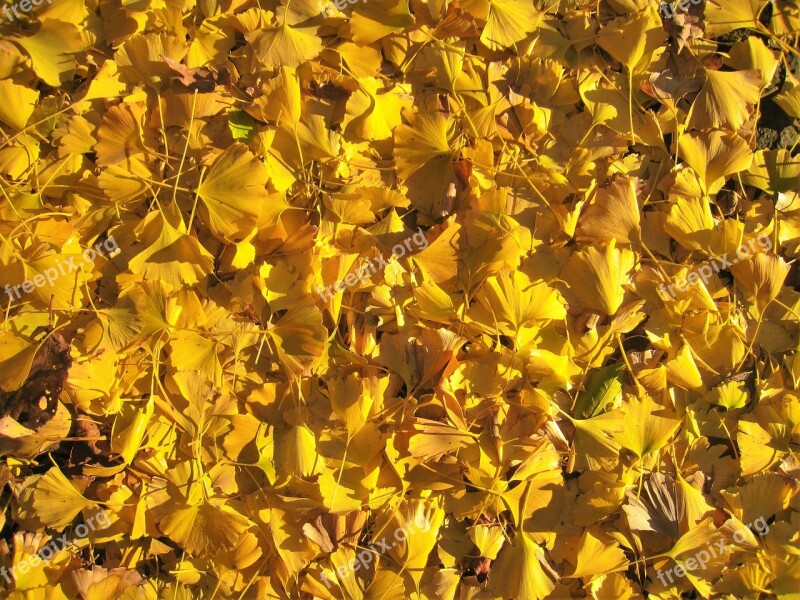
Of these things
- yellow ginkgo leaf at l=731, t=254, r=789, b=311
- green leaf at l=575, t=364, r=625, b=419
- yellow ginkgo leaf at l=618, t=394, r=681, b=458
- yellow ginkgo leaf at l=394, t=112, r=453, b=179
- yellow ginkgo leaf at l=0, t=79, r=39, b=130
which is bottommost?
yellow ginkgo leaf at l=618, t=394, r=681, b=458

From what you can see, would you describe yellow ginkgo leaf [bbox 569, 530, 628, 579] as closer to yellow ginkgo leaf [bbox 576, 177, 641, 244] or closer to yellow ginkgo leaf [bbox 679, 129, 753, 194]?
yellow ginkgo leaf [bbox 576, 177, 641, 244]

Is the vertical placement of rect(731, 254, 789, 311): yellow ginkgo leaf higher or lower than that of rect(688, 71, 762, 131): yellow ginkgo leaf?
lower

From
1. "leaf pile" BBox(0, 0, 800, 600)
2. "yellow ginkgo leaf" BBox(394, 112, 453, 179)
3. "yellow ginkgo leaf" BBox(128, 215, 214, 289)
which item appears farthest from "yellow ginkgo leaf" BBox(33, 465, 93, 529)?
"yellow ginkgo leaf" BBox(394, 112, 453, 179)

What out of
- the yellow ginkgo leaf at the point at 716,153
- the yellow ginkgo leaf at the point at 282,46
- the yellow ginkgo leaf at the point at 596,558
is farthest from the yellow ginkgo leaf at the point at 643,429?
the yellow ginkgo leaf at the point at 282,46

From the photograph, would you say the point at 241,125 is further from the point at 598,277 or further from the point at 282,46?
the point at 598,277

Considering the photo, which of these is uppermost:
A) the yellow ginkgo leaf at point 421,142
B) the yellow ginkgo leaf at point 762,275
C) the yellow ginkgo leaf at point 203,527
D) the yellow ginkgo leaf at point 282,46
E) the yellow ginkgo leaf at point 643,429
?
the yellow ginkgo leaf at point 282,46

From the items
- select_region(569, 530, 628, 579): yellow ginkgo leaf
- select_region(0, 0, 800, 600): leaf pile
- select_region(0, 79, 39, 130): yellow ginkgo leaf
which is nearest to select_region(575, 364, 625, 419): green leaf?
select_region(0, 0, 800, 600): leaf pile

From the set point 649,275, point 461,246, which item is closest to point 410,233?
point 461,246

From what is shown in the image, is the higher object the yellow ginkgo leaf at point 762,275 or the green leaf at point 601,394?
the yellow ginkgo leaf at point 762,275

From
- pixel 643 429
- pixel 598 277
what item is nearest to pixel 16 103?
pixel 598 277

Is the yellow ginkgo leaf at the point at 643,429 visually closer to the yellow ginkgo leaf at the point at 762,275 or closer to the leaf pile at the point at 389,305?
the leaf pile at the point at 389,305

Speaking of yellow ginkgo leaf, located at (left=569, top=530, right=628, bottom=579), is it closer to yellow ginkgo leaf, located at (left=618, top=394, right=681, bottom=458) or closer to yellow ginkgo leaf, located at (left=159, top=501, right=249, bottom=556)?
yellow ginkgo leaf, located at (left=618, top=394, right=681, bottom=458)
